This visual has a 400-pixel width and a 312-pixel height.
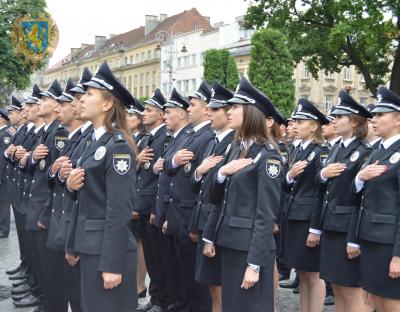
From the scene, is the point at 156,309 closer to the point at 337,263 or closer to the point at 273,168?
the point at 337,263

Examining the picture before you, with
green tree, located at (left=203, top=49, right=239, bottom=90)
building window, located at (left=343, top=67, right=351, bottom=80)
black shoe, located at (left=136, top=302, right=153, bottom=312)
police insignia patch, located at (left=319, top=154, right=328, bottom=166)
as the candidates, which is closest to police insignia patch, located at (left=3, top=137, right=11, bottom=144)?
black shoe, located at (left=136, top=302, right=153, bottom=312)

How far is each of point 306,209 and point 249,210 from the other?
1.90 meters

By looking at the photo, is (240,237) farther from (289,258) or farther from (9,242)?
(9,242)

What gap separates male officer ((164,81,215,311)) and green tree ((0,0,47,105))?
433 inches

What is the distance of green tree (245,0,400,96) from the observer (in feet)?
69.0

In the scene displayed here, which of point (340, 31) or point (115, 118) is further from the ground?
point (340, 31)

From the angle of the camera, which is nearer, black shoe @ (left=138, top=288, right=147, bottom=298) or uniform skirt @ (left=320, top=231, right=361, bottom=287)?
uniform skirt @ (left=320, top=231, right=361, bottom=287)

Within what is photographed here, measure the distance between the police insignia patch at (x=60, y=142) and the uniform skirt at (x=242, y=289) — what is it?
95.1 inches

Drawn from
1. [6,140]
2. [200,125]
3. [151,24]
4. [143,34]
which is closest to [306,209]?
[200,125]

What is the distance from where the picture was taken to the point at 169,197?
676 centimetres

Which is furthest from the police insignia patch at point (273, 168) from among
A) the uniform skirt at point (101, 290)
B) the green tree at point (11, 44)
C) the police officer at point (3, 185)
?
the green tree at point (11, 44)

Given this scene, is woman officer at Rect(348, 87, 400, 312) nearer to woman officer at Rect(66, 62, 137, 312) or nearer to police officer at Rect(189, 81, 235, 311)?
police officer at Rect(189, 81, 235, 311)

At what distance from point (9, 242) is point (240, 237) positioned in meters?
7.77

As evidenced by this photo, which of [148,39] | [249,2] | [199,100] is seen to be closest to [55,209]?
[199,100]
